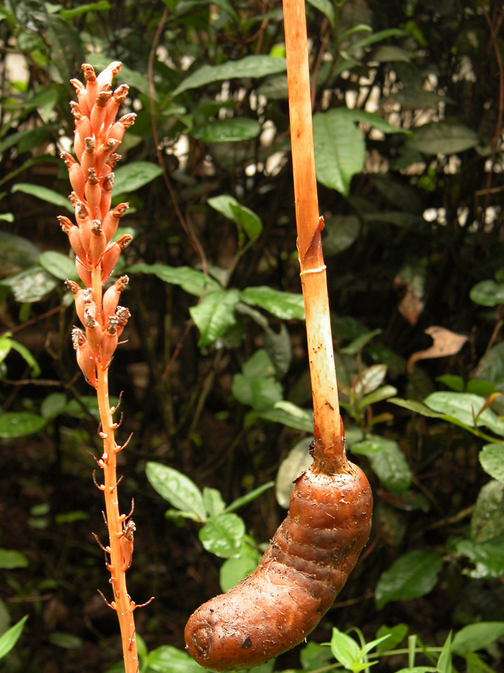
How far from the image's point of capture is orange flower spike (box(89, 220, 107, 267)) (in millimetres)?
464

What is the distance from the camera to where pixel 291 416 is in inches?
41.4

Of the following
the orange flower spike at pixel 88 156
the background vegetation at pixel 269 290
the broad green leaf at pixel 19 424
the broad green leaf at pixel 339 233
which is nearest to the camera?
the orange flower spike at pixel 88 156

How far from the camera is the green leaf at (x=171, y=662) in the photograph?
82 cm

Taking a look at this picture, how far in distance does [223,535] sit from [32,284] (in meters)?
0.50

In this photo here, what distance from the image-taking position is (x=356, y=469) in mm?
529

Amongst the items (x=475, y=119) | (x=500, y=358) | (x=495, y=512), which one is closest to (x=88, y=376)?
(x=495, y=512)

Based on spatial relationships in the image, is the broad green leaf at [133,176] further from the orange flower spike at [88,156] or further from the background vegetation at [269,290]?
the orange flower spike at [88,156]

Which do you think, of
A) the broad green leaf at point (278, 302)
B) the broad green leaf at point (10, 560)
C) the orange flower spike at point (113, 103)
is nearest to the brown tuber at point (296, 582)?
the orange flower spike at point (113, 103)

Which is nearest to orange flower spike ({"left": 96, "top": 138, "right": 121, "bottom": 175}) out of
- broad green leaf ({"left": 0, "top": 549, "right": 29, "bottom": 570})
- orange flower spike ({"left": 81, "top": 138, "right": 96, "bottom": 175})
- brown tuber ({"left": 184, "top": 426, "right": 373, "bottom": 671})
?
orange flower spike ({"left": 81, "top": 138, "right": 96, "bottom": 175})

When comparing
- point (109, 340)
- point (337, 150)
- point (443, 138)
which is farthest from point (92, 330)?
point (443, 138)

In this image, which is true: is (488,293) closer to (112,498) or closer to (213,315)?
(213,315)

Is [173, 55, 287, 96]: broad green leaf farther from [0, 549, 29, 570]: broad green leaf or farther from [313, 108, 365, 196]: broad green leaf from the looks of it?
[0, 549, 29, 570]: broad green leaf

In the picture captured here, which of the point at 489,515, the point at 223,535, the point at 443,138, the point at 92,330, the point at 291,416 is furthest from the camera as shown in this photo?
the point at 443,138

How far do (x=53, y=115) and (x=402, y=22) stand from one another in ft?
2.75
